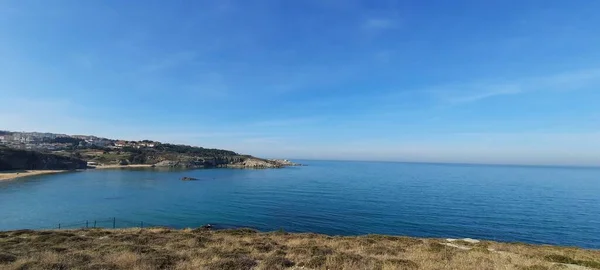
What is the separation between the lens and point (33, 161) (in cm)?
16212

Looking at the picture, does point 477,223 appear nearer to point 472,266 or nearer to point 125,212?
point 472,266

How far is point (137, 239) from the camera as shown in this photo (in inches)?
874

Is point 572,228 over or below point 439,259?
below

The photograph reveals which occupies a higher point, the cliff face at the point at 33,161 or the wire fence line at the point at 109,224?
the cliff face at the point at 33,161

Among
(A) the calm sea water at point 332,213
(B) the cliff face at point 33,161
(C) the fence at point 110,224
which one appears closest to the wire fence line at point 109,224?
(C) the fence at point 110,224

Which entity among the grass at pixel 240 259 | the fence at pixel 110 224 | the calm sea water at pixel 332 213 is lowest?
the fence at pixel 110 224

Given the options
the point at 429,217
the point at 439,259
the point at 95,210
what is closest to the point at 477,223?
the point at 429,217

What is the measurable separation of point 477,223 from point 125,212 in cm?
6596

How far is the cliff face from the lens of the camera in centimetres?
14875

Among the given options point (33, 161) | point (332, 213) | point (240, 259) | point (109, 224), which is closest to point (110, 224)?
point (109, 224)

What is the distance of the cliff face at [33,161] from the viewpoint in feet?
488

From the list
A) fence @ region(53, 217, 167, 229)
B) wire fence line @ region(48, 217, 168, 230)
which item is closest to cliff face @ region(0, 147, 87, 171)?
wire fence line @ region(48, 217, 168, 230)

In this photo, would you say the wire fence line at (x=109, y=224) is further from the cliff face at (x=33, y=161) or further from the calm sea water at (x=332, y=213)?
the cliff face at (x=33, y=161)

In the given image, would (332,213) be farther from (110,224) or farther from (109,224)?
(109,224)
